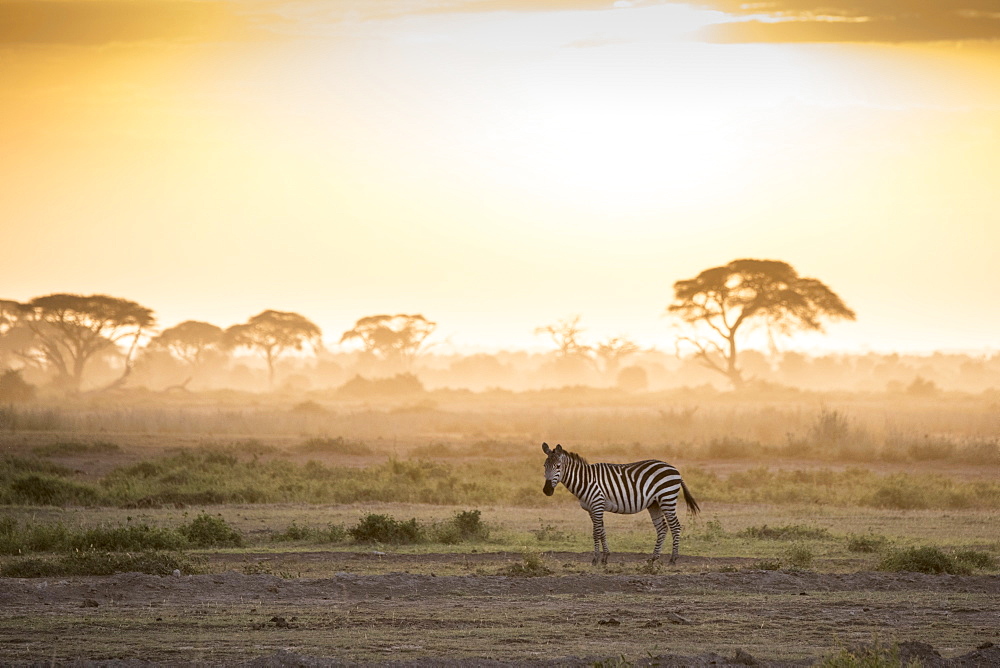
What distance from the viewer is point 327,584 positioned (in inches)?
541

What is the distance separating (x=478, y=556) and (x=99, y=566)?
564cm

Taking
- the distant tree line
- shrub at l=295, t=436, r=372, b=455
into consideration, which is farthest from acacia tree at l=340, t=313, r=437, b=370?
shrub at l=295, t=436, r=372, b=455

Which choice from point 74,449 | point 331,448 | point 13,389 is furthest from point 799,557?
point 13,389

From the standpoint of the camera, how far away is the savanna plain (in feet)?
34.8

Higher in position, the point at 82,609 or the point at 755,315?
the point at 755,315

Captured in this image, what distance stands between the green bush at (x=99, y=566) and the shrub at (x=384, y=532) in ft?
13.4

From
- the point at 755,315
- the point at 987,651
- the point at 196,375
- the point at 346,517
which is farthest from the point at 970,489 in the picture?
the point at 196,375

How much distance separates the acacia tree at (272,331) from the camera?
92188mm

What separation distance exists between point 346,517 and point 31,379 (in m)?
88.5

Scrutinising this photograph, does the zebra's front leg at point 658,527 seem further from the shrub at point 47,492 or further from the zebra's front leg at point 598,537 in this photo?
the shrub at point 47,492

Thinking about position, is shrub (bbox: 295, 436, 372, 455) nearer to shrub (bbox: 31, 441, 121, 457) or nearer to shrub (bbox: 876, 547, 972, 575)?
shrub (bbox: 31, 441, 121, 457)

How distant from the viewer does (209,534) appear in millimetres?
17812

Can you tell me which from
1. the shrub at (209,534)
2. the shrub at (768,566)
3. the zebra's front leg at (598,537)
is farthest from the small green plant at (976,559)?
the shrub at (209,534)

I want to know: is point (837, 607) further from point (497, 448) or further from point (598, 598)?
point (497, 448)
